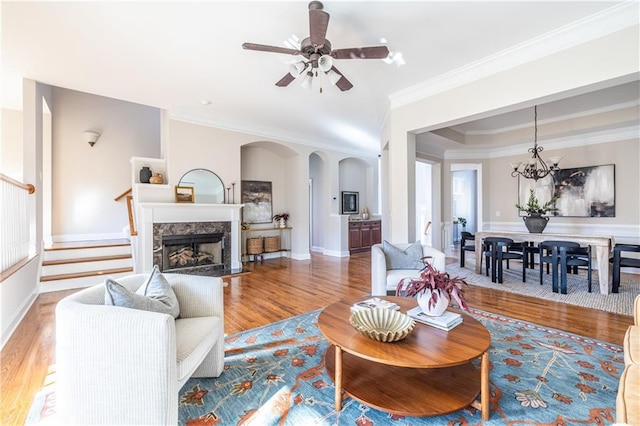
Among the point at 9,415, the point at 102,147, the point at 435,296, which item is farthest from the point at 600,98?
the point at 102,147

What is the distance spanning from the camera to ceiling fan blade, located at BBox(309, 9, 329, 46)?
77.3 inches

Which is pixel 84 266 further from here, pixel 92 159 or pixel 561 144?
pixel 561 144

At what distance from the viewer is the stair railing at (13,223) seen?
280 centimetres

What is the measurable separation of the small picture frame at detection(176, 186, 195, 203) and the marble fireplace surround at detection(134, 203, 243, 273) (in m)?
0.14

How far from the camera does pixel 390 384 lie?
1.79 meters

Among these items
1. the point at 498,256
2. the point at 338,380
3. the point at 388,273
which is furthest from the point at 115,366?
the point at 498,256

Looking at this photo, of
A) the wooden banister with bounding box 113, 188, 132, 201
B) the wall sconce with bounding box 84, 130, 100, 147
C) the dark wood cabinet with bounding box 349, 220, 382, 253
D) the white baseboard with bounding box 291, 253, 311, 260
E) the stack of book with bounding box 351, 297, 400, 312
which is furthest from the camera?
the dark wood cabinet with bounding box 349, 220, 382, 253

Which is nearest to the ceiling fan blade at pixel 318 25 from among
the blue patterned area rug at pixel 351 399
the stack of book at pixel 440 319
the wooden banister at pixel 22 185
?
the stack of book at pixel 440 319

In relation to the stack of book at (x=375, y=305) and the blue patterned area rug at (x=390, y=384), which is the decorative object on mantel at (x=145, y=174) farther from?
the stack of book at (x=375, y=305)

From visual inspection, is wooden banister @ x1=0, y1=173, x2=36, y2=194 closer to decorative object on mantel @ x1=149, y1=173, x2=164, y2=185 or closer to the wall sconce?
decorative object on mantel @ x1=149, y1=173, x2=164, y2=185

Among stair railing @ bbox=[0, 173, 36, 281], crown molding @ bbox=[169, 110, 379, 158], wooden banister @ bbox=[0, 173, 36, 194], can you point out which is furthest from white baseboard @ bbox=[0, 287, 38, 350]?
crown molding @ bbox=[169, 110, 379, 158]

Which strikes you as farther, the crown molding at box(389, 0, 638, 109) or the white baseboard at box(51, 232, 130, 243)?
the white baseboard at box(51, 232, 130, 243)

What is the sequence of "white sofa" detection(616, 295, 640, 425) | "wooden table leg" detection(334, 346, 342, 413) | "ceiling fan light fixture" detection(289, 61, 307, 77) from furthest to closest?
"ceiling fan light fixture" detection(289, 61, 307, 77) → "wooden table leg" detection(334, 346, 342, 413) → "white sofa" detection(616, 295, 640, 425)

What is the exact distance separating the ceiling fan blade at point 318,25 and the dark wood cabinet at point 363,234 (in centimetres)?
562
